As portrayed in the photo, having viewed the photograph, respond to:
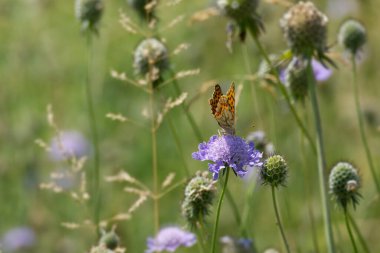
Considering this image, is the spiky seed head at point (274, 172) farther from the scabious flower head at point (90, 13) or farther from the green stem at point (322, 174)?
the scabious flower head at point (90, 13)

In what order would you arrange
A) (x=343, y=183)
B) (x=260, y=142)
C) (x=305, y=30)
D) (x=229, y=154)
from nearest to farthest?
(x=229, y=154), (x=343, y=183), (x=305, y=30), (x=260, y=142)

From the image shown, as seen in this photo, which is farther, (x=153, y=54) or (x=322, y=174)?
(x=153, y=54)

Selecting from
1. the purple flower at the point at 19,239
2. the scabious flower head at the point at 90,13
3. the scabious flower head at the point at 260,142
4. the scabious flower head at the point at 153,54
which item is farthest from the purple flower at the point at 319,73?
the purple flower at the point at 19,239

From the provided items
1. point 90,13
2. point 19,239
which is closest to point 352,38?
point 90,13

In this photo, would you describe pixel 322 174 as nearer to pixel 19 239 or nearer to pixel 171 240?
pixel 171 240

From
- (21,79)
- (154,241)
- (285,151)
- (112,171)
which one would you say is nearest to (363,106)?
(285,151)

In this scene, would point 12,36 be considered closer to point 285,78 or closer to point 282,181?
point 285,78
